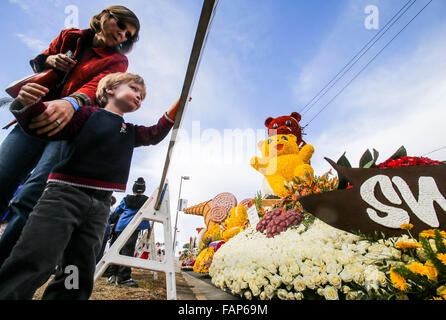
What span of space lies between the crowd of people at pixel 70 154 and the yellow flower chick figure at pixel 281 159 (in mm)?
3184

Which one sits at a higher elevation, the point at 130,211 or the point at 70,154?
the point at 130,211

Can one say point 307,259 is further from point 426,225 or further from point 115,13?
point 115,13

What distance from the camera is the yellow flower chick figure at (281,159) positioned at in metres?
4.10

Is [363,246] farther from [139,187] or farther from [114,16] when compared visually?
[139,187]

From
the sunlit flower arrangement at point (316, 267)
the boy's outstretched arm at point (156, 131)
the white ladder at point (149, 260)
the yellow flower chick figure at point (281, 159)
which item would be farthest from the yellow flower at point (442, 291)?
the yellow flower chick figure at point (281, 159)

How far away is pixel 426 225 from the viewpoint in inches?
61.4

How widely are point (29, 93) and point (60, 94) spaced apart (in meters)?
0.54

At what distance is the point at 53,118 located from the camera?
90 cm

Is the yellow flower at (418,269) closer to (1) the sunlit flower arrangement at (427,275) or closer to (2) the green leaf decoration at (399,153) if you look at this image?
(1) the sunlit flower arrangement at (427,275)

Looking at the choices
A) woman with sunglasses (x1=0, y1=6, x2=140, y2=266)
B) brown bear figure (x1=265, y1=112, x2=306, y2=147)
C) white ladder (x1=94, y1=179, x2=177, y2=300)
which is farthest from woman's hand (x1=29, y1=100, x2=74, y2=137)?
brown bear figure (x1=265, y1=112, x2=306, y2=147)

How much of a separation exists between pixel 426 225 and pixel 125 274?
3131 millimetres

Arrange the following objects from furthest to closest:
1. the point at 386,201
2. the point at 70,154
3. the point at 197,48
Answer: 1. the point at 386,201
2. the point at 70,154
3. the point at 197,48

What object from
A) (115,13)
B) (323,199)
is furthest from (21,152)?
(323,199)

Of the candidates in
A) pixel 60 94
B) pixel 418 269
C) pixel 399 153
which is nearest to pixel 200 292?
pixel 418 269
